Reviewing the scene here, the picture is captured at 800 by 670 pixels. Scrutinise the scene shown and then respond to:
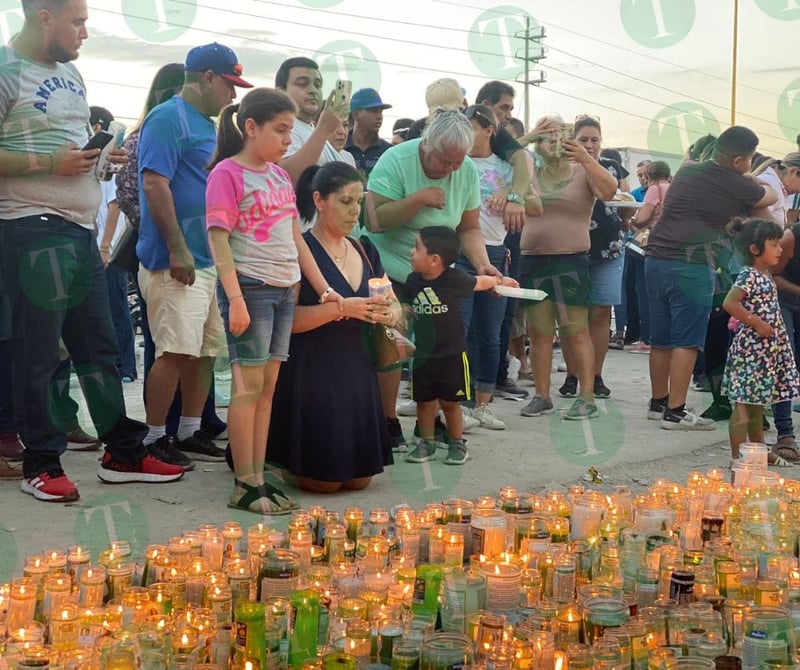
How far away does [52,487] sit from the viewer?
4.25 m

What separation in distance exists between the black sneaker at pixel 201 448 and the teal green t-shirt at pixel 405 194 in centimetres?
129

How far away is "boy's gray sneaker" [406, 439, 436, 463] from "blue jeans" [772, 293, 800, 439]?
1.94 meters

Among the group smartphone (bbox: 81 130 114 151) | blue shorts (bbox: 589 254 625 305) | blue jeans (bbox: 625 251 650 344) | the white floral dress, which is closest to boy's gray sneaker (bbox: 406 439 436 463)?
the white floral dress

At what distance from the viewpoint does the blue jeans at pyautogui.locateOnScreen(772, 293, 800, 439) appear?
5.89 metres

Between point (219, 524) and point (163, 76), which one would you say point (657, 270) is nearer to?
point (163, 76)

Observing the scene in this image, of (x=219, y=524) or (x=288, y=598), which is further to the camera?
(x=219, y=524)

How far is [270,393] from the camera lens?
443cm

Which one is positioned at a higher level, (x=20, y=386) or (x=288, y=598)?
(x=20, y=386)

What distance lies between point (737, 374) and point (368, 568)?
10.3 ft

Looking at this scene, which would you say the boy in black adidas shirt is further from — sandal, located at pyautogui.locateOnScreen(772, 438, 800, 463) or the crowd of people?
sandal, located at pyautogui.locateOnScreen(772, 438, 800, 463)

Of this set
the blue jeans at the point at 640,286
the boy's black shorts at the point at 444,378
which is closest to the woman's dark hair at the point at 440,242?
the boy's black shorts at the point at 444,378

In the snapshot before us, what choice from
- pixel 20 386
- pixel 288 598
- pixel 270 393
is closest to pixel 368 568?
pixel 288 598

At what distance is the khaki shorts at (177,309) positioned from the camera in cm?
482

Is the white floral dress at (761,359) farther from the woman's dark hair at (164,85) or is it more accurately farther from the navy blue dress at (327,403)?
the woman's dark hair at (164,85)
